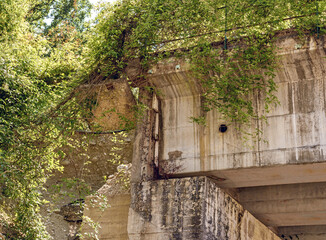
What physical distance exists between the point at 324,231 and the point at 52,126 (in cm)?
710

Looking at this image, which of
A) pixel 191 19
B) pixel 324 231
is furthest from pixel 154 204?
pixel 324 231

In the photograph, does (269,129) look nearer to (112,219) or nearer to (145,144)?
(145,144)

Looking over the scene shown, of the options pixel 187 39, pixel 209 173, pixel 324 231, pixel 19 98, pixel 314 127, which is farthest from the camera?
pixel 324 231

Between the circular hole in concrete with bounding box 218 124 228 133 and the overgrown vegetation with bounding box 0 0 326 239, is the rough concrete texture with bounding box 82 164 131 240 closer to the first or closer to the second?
the overgrown vegetation with bounding box 0 0 326 239

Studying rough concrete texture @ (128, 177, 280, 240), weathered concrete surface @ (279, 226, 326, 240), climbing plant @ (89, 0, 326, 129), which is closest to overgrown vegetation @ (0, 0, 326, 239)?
climbing plant @ (89, 0, 326, 129)

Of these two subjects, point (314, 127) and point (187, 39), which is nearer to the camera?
point (314, 127)

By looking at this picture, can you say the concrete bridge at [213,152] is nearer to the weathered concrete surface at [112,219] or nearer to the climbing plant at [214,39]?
the climbing plant at [214,39]

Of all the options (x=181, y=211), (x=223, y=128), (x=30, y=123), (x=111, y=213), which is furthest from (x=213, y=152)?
(x=30, y=123)

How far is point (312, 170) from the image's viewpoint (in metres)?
8.93

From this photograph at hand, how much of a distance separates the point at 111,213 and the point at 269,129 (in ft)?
11.2

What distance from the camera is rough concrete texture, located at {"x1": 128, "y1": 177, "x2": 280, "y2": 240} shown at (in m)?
8.75

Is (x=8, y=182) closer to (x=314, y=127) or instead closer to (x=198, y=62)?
(x=198, y=62)

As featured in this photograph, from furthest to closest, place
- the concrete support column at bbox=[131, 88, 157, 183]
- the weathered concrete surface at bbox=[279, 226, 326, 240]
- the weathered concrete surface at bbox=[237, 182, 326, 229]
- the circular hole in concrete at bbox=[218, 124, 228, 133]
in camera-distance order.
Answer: the weathered concrete surface at bbox=[279, 226, 326, 240]
the weathered concrete surface at bbox=[237, 182, 326, 229]
the concrete support column at bbox=[131, 88, 157, 183]
the circular hole in concrete at bbox=[218, 124, 228, 133]

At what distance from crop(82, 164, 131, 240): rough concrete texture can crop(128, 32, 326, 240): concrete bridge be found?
0.75 metres
